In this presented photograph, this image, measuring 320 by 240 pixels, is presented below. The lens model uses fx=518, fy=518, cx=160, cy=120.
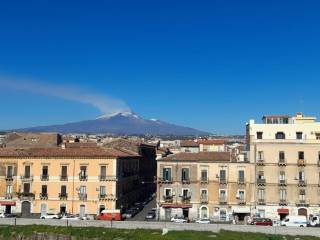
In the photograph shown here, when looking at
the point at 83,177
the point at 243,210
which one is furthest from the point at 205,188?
the point at 83,177

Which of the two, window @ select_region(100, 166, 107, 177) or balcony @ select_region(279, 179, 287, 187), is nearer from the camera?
balcony @ select_region(279, 179, 287, 187)

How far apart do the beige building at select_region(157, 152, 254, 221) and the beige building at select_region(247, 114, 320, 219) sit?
1.51 meters

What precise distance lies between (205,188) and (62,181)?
18054 millimetres

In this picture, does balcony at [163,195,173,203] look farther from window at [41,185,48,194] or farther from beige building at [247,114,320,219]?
window at [41,185,48,194]

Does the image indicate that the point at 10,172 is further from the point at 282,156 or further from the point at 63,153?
the point at 282,156

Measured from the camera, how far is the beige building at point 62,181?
64.7 m

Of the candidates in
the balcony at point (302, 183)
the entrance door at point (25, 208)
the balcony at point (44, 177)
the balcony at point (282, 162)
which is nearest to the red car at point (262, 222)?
the balcony at point (302, 183)

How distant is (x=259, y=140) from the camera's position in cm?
6488

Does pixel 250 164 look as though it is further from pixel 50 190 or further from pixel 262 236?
pixel 50 190

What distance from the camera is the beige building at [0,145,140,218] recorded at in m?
64.7

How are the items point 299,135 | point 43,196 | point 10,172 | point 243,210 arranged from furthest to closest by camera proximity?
point 10,172 < point 299,135 < point 43,196 < point 243,210

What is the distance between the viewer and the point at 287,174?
63.5m

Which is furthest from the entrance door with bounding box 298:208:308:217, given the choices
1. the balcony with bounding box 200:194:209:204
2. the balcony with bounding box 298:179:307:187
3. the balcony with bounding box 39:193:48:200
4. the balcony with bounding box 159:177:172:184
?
the balcony with bounding box 39:193:48:200

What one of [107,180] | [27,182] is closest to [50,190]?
[27,182]
